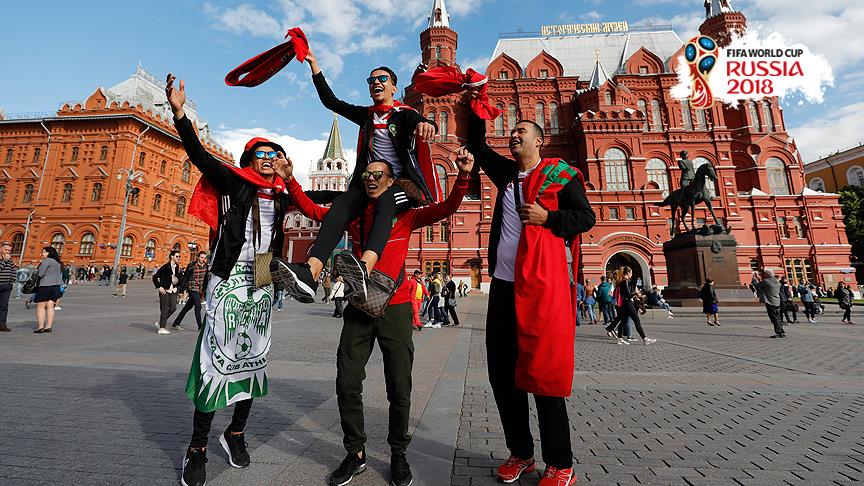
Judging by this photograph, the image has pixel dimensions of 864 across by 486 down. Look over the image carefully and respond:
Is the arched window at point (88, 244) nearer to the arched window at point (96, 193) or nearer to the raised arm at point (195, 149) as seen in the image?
the arched window at point (96, 193)

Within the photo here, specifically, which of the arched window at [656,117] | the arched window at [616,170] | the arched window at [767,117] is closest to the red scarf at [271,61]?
the arched window at [616,170]

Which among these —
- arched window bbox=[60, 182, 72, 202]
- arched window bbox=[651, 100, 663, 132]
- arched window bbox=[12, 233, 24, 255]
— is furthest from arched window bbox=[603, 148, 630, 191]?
arched window bbox=[12, 233, 24, 255]

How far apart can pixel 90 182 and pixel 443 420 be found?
154ft

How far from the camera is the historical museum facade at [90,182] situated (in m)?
34.8

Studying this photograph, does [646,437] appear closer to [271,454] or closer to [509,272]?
[509,272]

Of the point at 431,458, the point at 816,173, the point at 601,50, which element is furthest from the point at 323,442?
the point at 816,173

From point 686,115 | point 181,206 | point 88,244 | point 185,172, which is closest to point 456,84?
point 686,115

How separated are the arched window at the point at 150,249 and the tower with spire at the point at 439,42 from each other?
1290 inches

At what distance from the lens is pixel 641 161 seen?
34281 millimetres

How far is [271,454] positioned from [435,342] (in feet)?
19.1

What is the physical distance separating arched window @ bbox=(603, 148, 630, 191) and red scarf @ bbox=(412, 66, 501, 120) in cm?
3511

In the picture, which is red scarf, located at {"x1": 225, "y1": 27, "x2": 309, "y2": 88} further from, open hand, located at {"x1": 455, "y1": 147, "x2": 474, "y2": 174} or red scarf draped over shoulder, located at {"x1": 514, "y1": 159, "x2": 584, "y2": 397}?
red scarf draped over shoulder, located at {"x1": 514, "y1": 159, "x2": 584, "y2": 397}

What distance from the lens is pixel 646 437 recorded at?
108 inches

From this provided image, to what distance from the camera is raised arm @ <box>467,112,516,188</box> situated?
2.62m
